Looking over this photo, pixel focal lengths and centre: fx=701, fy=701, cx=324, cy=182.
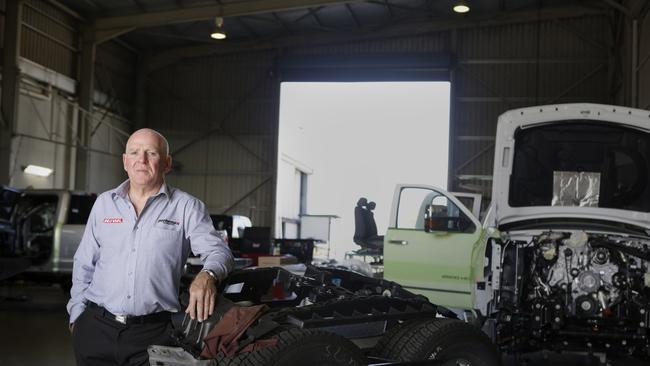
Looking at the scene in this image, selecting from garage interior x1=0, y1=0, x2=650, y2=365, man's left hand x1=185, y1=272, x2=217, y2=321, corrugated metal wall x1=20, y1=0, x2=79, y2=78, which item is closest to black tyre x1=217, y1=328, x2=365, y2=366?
man's left hand x1=185, y1=272, x2=217, y2=321

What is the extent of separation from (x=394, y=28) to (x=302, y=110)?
5529 mm

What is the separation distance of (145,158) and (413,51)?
18018mm

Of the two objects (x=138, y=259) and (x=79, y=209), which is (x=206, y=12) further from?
(x=138, y=259)

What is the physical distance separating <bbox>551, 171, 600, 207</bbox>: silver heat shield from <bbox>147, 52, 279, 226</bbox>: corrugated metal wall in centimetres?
1504

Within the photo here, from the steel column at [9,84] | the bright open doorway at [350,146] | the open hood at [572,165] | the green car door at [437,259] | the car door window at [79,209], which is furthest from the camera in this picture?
the bright open doorway at [350,146]

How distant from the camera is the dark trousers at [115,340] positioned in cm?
272

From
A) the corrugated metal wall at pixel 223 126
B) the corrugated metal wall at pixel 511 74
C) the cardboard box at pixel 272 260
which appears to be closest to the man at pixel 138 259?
the cardboard box at pixel 272 260

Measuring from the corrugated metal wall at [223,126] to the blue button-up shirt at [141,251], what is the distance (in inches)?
697

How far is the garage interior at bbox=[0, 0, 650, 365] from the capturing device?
1625 cm

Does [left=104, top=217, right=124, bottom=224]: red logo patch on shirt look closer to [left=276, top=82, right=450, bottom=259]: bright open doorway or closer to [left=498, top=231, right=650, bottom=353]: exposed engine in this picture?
[left=498, top=231, right=650, bottom=353]: exposed engine

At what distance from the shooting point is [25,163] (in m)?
15.8

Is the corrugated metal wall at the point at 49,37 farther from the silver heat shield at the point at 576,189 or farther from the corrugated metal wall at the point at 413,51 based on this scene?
the silver heat shield at the point at 576,189

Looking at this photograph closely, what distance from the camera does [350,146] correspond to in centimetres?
2694

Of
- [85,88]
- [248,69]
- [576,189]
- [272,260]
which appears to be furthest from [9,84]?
[576,189]
